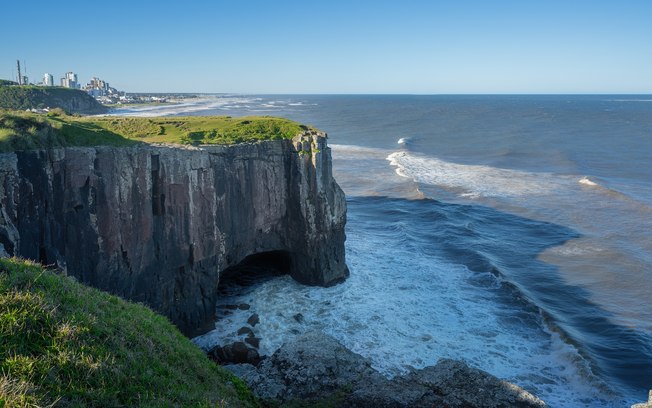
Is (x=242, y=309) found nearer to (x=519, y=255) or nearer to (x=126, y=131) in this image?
(x=126, y=131)

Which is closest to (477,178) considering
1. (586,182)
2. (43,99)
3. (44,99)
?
(586,182)

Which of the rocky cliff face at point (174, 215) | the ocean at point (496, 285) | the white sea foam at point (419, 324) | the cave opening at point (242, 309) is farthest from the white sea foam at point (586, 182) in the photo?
the cave opening at point (242, 309)

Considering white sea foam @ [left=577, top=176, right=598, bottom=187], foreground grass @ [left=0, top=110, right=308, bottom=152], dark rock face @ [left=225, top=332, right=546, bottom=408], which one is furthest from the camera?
white sea foam @ [left=577, top=176, right=598, bottom=187]

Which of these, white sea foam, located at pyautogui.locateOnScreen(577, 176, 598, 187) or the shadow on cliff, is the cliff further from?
white sea foam, located at pyautogui.locateOnScreen(577, 176, 598, 187)

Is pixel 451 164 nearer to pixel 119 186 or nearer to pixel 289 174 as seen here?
pixel 289 174

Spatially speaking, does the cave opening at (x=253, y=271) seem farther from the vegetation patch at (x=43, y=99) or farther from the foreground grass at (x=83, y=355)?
the vegetation patch at (x=43, y=99)

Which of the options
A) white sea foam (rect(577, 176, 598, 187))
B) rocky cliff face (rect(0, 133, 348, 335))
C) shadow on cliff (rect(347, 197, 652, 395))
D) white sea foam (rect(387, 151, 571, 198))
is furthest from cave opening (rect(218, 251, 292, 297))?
white sea foam (rect(577, 176, 598, 187))
